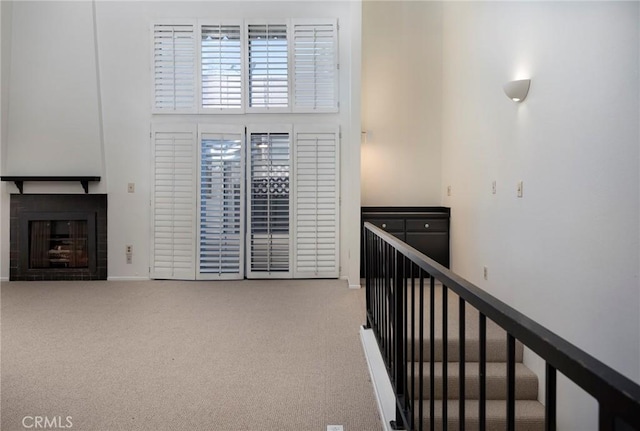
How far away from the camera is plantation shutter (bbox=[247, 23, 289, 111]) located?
4.88m

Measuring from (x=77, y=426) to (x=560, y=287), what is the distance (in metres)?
2.82

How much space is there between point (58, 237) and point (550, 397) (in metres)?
5.75

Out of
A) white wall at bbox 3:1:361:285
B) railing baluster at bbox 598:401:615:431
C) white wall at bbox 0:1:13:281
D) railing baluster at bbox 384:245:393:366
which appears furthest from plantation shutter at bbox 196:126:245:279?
railing baluster at bbox 598:401:615:431

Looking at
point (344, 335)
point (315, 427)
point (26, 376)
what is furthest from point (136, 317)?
point (315, 427)

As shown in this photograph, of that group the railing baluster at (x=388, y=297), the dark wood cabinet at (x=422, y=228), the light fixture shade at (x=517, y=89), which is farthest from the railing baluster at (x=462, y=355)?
the dark wood cabinet at (x=422, y=228)

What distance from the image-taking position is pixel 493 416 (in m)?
2.32

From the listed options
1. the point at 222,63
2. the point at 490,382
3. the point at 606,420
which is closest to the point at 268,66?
the point at 222,63

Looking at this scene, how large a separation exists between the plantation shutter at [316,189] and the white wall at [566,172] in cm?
181

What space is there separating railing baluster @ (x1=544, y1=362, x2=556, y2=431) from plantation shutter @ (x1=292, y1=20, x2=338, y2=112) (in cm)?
453

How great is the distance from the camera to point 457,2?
4.33m

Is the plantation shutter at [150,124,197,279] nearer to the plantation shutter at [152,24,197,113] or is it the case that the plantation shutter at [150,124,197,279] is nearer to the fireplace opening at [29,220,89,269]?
the plantation shutter at [152,24,197,113]

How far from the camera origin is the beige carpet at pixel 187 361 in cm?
203

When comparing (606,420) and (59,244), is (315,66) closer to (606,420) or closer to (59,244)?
(59,244)

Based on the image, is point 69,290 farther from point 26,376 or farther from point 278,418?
point 278,418
